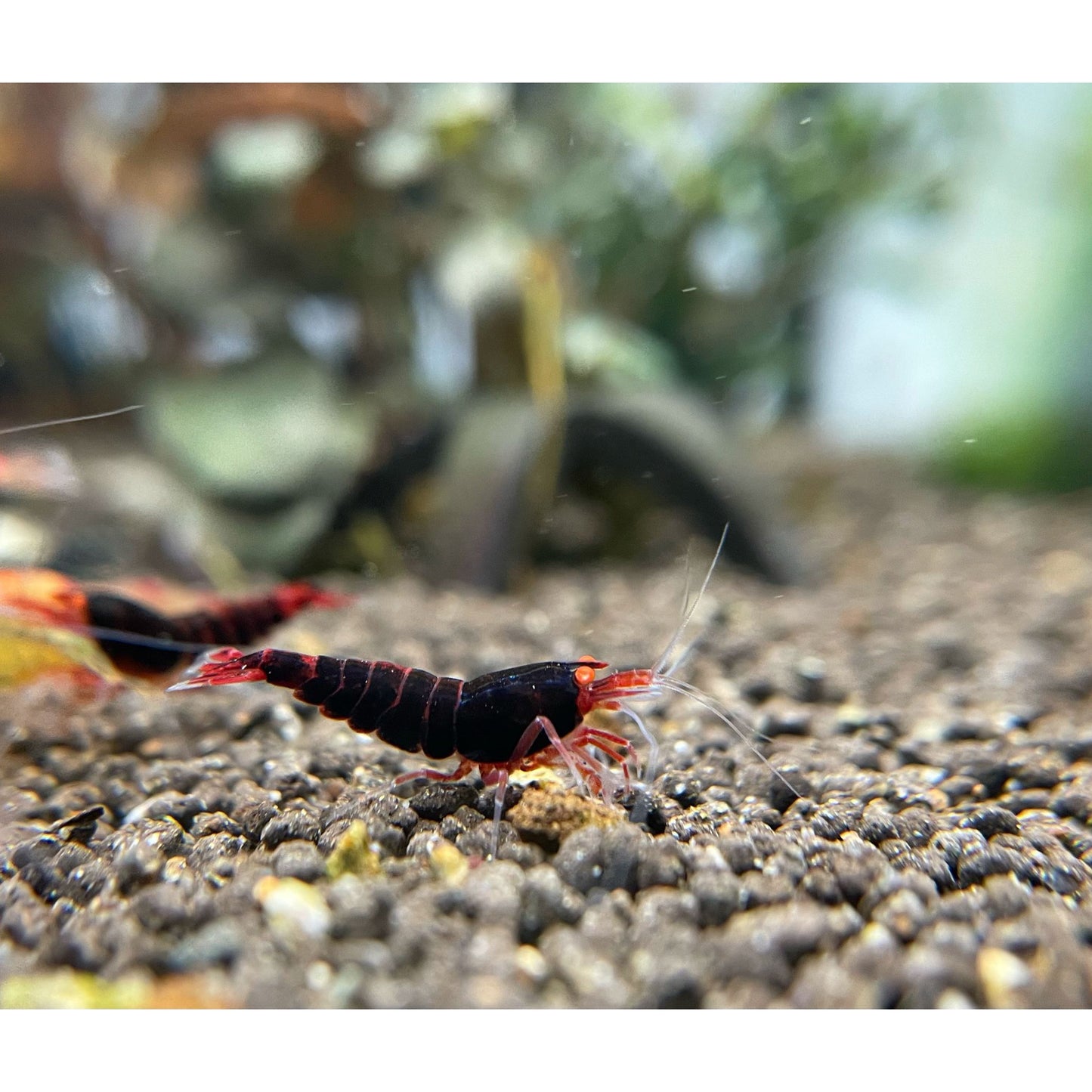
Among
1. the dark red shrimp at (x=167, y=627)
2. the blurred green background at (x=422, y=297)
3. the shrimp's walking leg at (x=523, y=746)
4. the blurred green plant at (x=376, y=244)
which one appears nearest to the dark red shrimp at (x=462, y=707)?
the shrimp's walking leg at (x=523, y=746)

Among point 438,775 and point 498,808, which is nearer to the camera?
point 498,808

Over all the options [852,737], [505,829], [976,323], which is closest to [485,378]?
[852,737]

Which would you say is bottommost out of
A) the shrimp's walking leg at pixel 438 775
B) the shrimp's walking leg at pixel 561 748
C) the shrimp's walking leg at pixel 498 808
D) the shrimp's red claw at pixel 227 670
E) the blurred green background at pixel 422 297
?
the shrimp's walking leg at pixel 438 775

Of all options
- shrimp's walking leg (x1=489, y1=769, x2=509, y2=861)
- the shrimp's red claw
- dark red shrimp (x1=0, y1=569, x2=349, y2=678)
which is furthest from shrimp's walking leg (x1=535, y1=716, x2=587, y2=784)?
dark red shrimp (x1=0, y1=569, x2=349, y2=678)

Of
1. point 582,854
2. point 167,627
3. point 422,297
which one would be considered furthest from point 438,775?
point 422,297

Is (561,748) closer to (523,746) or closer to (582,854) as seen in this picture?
(523,746)

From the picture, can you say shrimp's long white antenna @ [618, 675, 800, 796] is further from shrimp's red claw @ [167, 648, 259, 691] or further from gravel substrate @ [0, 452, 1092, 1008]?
shrimp's red claw @ [167, 648, 259, 691]

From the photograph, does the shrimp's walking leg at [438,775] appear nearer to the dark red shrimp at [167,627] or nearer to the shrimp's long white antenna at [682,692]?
the shrimp's long white antenna at [682,692]
